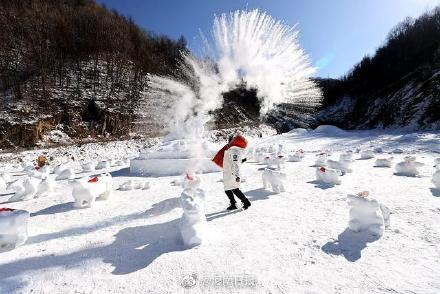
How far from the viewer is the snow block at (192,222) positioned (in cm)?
521

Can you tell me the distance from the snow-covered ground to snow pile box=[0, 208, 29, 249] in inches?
8.8

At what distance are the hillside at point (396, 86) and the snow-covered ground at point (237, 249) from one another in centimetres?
3064

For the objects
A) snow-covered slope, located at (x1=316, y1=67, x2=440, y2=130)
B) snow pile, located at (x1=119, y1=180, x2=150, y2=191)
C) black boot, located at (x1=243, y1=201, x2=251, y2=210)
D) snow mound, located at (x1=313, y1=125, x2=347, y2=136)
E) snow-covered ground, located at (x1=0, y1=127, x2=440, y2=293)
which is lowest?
snow-covered ground, located at (x1=0, y1=127, x2=440, y2=293)

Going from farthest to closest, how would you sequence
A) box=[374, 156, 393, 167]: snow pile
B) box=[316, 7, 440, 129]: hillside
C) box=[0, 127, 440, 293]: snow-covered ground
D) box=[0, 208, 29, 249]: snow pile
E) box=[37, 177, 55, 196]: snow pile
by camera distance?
box=[316, 7, 440, 129]: hillside → box=[374, 156, 393, 167]: snow pile → box=[37, 177, 55, 196]: snow pile → box=[0, 208, 29, 249]: snow pile → box=[0, 127, 440, 293]: snow-covered ground

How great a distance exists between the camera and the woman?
23.9ft

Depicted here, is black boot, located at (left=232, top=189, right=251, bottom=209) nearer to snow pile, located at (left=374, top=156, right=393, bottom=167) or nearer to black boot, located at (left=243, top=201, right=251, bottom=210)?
black boot, located at (left=243, top=201, right=251, bottom=210)

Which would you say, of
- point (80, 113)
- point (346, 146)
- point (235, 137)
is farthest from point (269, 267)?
point (80, 113)

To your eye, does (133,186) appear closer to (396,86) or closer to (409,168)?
(409,168)

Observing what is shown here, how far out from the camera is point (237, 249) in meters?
5.05

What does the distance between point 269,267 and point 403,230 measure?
9.25 ft

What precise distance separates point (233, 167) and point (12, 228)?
4465mm

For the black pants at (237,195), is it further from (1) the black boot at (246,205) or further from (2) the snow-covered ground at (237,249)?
(2) the snow-covered ground at (237,249)

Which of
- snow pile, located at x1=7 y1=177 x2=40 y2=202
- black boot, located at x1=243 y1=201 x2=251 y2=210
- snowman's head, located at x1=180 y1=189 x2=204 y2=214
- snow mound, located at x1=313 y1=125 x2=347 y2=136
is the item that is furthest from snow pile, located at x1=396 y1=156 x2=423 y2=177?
snow mound, located at x1=313 y1=125 x2=347 y2=136

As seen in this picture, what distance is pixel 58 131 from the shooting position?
104 ft
